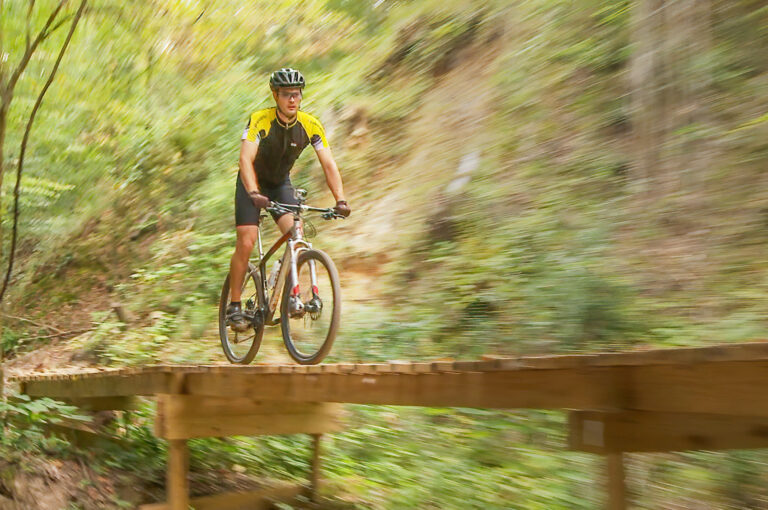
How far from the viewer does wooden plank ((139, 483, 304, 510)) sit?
460 cm

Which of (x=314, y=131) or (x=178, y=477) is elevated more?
(x=314, y=131)

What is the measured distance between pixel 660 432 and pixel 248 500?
3.18 metres

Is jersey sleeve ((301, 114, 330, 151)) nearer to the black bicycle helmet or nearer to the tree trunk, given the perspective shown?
the black bicycle helmet

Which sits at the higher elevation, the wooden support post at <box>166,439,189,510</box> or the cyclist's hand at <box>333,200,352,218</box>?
the cyclist's hand at <box>333,200,352,218</box>

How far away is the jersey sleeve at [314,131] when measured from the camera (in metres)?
4.81

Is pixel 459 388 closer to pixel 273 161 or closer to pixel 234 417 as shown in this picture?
pixel 234 417

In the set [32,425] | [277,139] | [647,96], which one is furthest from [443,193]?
[32,425]

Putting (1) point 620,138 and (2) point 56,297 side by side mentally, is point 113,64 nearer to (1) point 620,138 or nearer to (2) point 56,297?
(2) point 56,297

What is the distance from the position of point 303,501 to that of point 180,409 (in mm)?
1251

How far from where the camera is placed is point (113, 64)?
1199cm

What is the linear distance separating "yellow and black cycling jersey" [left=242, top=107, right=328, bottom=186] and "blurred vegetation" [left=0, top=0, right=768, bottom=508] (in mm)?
1875

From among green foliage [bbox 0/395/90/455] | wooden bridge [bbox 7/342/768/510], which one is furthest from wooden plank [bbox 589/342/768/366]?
green foliage [bbox 0/395/90/455]

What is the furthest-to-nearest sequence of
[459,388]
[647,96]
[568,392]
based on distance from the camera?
[647,96]
[459,388]
[568,392]

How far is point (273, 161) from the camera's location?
491 centimetres
